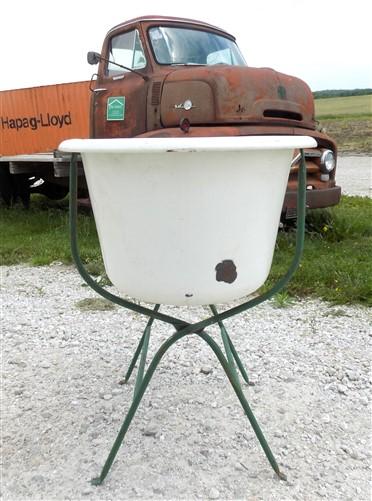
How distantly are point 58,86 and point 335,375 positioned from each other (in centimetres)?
577

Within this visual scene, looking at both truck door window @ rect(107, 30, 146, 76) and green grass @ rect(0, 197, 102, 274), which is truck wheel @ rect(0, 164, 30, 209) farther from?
truck door window @ rect(107, 30, 146, 76)

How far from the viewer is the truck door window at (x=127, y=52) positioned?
4.79 metres

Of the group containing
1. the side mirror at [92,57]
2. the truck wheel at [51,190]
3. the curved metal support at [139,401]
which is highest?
the side mirror at [92,57]

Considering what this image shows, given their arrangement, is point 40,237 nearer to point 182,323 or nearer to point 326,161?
point 326,161

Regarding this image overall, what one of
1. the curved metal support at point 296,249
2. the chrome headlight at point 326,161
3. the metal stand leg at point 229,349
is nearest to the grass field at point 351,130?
the chrome headlight at point 326,161

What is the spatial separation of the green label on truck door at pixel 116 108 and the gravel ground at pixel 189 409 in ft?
6.90

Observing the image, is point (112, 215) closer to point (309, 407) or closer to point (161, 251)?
point (161, 251)

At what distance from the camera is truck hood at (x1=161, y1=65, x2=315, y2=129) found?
14.0 ft

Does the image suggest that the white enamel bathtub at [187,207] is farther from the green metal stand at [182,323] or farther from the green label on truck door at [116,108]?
the green label on truck door at [116,108]

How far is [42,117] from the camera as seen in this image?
744 centimetres

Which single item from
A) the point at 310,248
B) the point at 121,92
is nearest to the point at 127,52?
the point at 121,92

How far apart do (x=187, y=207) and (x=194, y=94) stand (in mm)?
2950

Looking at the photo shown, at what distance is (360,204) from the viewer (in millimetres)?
6918

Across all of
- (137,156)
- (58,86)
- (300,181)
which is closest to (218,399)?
(300,181)
